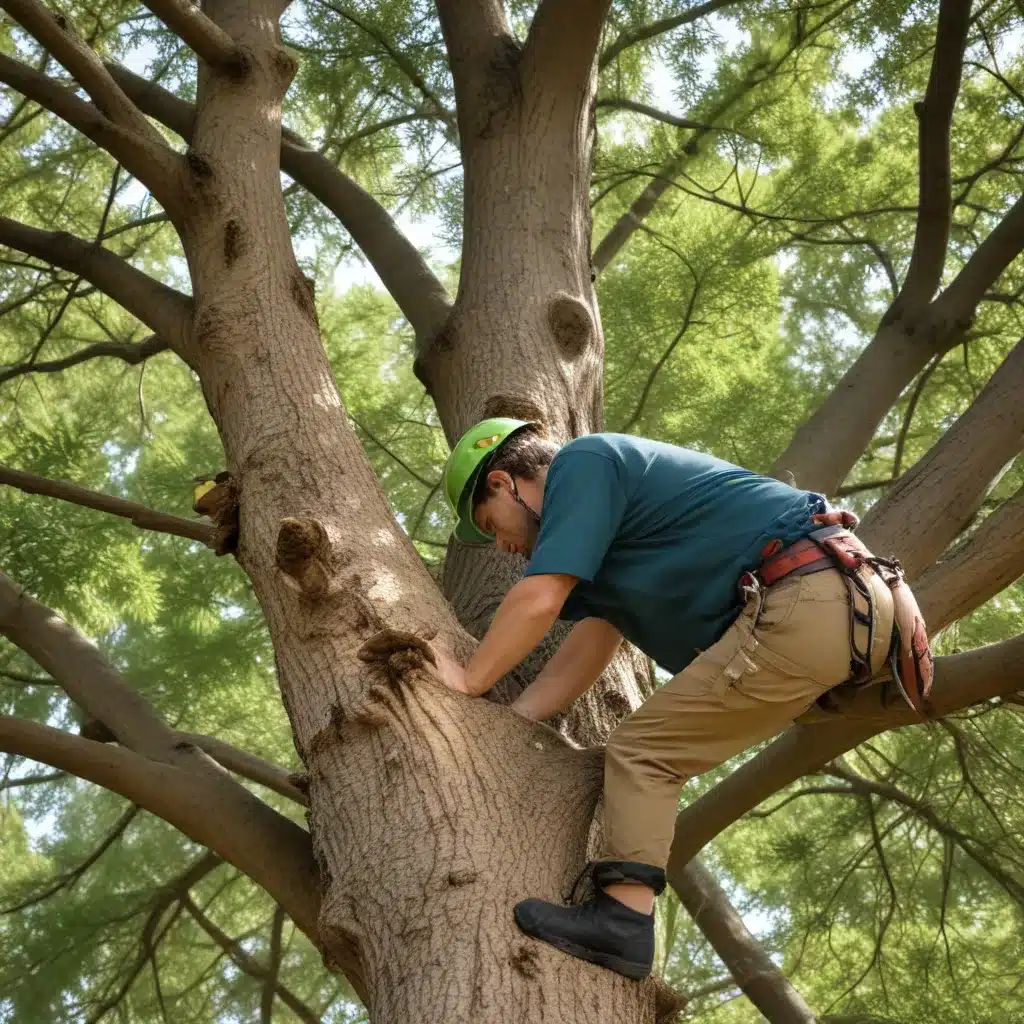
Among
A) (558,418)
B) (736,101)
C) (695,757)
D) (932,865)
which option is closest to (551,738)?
(695,757)

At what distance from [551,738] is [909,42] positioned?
13.7 feet

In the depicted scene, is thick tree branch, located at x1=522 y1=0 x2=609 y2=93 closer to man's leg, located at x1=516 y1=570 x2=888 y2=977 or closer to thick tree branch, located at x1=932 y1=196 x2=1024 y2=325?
thick tree branch, located at x1=932 y1=196 x2=1024 y2=325

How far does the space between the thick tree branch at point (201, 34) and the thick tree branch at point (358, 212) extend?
0.54 meters

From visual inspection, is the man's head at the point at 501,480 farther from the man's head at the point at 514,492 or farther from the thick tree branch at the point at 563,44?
the thick tree branch at the point at 563,44

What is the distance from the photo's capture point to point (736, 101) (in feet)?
18.8

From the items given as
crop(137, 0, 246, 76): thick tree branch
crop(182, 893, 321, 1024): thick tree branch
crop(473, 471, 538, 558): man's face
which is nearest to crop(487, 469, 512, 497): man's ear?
crop(473, 471, 538, 558): man's face

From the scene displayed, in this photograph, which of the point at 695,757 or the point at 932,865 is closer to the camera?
the point at 695,757

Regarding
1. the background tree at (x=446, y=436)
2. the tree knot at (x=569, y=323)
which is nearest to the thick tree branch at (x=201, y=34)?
the background tree at (x=446, y=436)

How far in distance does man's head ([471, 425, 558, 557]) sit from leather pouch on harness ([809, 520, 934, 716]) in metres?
0.63

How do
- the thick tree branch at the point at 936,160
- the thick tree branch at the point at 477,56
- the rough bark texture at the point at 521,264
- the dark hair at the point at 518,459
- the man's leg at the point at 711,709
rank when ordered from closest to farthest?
the man's leg at the point at 711,709, the dark hair at the point at 518,459, the rough bark texture at the point at 521,264, the thick tree branch at the point at 936,160, the thick tree branch at the point at 477,56

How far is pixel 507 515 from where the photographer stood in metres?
2.79

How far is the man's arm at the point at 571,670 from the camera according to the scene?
2.71 metres

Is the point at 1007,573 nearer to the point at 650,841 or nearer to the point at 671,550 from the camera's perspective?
the point at 671,550

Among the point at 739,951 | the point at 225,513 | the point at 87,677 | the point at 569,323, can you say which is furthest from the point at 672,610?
the point at 739,951
